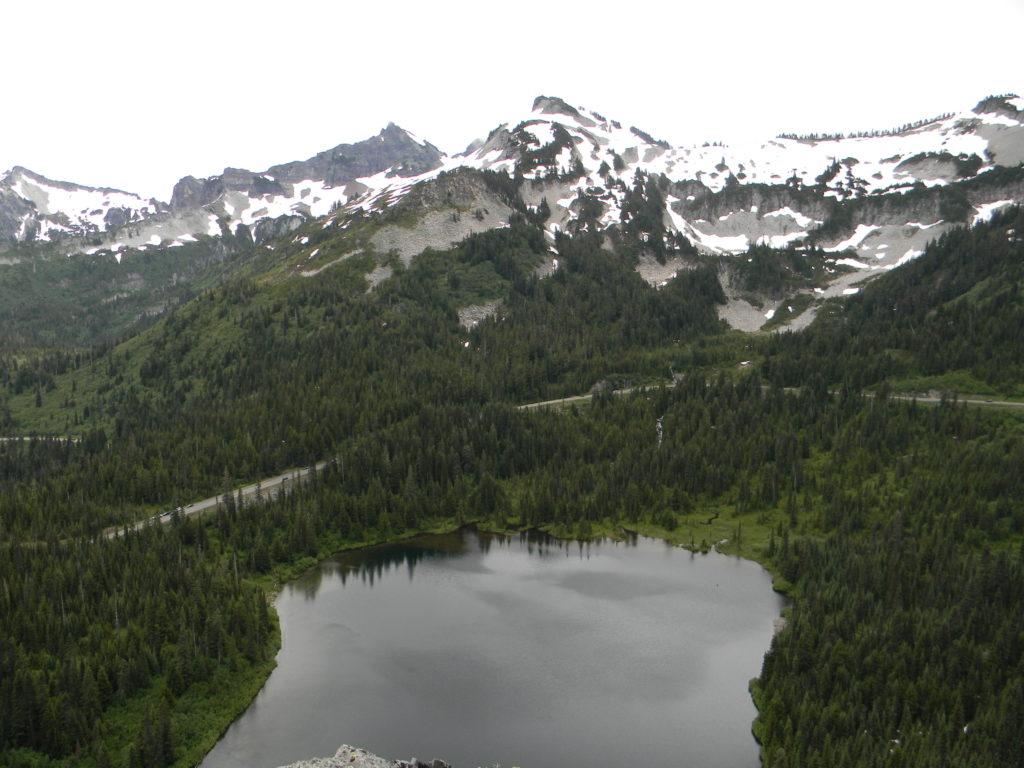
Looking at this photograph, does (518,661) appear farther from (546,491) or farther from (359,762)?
(546,491)

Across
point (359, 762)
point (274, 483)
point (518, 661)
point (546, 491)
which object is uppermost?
point (274, 483)

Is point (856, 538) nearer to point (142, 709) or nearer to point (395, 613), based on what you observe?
point (395, 613)

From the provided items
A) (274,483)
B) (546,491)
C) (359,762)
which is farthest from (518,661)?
(274,483)

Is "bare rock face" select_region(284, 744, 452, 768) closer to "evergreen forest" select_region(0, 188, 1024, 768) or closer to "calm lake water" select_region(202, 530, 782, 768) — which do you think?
"calm lake water" select_region(202, 530, 782, 768)

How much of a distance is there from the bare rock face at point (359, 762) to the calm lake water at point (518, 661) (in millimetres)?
2583

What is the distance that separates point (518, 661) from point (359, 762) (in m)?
21.5

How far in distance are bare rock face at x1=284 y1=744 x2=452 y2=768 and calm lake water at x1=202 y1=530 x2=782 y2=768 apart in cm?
258

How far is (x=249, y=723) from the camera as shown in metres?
64.1

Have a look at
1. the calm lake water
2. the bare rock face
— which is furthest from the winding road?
the bare rock face

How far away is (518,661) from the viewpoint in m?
72.8

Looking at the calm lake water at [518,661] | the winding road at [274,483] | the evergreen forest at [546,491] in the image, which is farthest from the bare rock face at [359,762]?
the winding road at [274,483]

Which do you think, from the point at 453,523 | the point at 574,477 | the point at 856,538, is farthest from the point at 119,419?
the point at 856,538

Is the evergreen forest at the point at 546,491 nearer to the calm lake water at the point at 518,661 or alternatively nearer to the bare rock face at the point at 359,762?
the calm lake water at the point at 518,661

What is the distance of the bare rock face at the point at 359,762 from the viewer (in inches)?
2141
